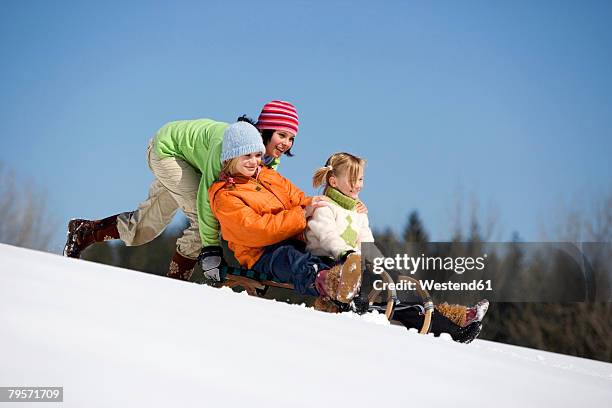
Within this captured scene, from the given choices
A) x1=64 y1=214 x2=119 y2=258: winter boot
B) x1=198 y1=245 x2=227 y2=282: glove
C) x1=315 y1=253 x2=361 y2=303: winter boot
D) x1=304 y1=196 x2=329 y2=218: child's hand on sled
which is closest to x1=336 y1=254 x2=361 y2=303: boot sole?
x1=315 y1=253 x2=361 y2=303: winter boot

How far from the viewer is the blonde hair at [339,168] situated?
456 centimetres

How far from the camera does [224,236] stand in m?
4.54

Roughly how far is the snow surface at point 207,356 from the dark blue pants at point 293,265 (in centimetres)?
125

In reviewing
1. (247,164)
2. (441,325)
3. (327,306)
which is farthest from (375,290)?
(247,164)

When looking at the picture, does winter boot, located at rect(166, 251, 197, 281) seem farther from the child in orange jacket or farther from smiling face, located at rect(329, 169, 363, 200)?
smiling face, located at rect(329, 169, 363, 200)

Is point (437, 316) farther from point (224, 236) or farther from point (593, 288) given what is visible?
point (593, 288)

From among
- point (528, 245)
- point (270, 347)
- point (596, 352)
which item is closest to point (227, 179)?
point (270, 347)

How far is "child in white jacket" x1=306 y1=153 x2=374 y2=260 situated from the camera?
14.2 ft

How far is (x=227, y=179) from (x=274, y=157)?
48cm

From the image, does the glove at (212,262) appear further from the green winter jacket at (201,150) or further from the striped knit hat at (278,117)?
the striped knit hat at (278,117)

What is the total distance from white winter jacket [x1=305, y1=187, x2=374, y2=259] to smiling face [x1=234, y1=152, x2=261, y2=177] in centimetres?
42

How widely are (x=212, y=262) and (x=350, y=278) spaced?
104 centimetres

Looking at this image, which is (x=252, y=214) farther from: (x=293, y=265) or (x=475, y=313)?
(x=475, y=313)

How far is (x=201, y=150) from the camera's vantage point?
483 centimetres
